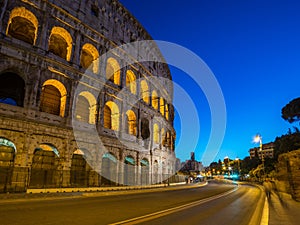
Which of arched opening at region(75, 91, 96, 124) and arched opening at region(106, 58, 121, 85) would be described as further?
arched opening at region(106, 58, 121, 85)

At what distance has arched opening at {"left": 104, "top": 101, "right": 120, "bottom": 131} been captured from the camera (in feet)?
77.8

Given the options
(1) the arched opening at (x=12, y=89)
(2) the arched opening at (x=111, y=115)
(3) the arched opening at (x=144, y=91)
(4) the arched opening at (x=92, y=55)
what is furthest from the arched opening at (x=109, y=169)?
(3) the arched opening at (x=144, y=91)

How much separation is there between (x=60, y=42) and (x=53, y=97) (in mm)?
7099

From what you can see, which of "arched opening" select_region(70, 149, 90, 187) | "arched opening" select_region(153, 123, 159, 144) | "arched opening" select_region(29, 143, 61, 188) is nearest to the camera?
"arched opening" select_region(29, 143, 61, 188)

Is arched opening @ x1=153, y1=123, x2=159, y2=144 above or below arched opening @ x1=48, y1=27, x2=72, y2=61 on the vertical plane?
below

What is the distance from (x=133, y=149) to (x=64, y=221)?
19.2 metres

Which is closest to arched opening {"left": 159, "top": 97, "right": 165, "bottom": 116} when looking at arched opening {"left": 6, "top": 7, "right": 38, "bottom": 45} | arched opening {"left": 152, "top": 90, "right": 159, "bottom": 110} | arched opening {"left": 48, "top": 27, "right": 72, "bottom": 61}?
arched opening {"left": 152, "top": 90, "right": 159, "bottom": 110}

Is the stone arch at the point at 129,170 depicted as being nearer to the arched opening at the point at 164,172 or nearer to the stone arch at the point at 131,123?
the stone arch at the point at 131,123

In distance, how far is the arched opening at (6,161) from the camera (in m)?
13.5

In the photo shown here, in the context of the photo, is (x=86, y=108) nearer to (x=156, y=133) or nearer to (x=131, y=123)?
Result: (x=131, y=123)

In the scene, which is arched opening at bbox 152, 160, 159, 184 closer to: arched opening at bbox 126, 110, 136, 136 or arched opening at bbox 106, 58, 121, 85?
arched opening at bbox 126, 110, 136, 136

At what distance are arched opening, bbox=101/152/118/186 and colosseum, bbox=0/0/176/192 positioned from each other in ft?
0.33

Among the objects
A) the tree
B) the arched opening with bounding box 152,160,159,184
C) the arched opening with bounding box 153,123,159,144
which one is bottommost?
the arched opening with bounding box 152,160,159,184

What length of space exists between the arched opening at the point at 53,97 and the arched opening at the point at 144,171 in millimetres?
12954
